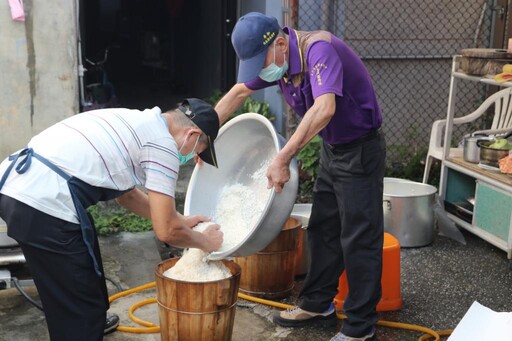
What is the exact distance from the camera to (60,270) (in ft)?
9.54

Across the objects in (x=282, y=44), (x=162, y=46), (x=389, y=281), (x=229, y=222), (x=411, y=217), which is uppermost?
(x=282, y=44)

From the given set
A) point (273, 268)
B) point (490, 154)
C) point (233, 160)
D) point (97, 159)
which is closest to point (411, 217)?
point (490, 154)

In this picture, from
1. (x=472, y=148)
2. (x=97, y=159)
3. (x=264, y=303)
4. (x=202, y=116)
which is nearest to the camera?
(x=97, y=159)

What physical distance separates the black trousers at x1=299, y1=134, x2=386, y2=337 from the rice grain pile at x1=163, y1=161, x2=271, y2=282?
382mm

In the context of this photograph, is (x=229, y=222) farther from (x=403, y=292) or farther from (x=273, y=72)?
(x=403, y=292)

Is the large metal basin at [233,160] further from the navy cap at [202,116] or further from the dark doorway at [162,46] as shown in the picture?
the dark doorway at [162,46]

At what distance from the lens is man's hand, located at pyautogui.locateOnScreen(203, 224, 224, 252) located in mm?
3414

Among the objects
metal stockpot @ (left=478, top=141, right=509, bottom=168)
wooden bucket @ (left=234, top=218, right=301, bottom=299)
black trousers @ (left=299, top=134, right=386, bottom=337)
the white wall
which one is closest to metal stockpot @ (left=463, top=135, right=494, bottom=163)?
metal stockpot @ (left=478, top=141, right=509, bottom=168)

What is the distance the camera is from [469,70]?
5.59 m

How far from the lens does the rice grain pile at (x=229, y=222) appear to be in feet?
12.0

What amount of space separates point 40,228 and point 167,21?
13.2 meters

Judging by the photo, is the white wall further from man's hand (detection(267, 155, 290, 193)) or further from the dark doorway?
the dark doorway

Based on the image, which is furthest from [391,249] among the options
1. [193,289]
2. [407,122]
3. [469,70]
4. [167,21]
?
[167,21]

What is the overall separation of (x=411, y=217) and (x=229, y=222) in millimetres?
2093
